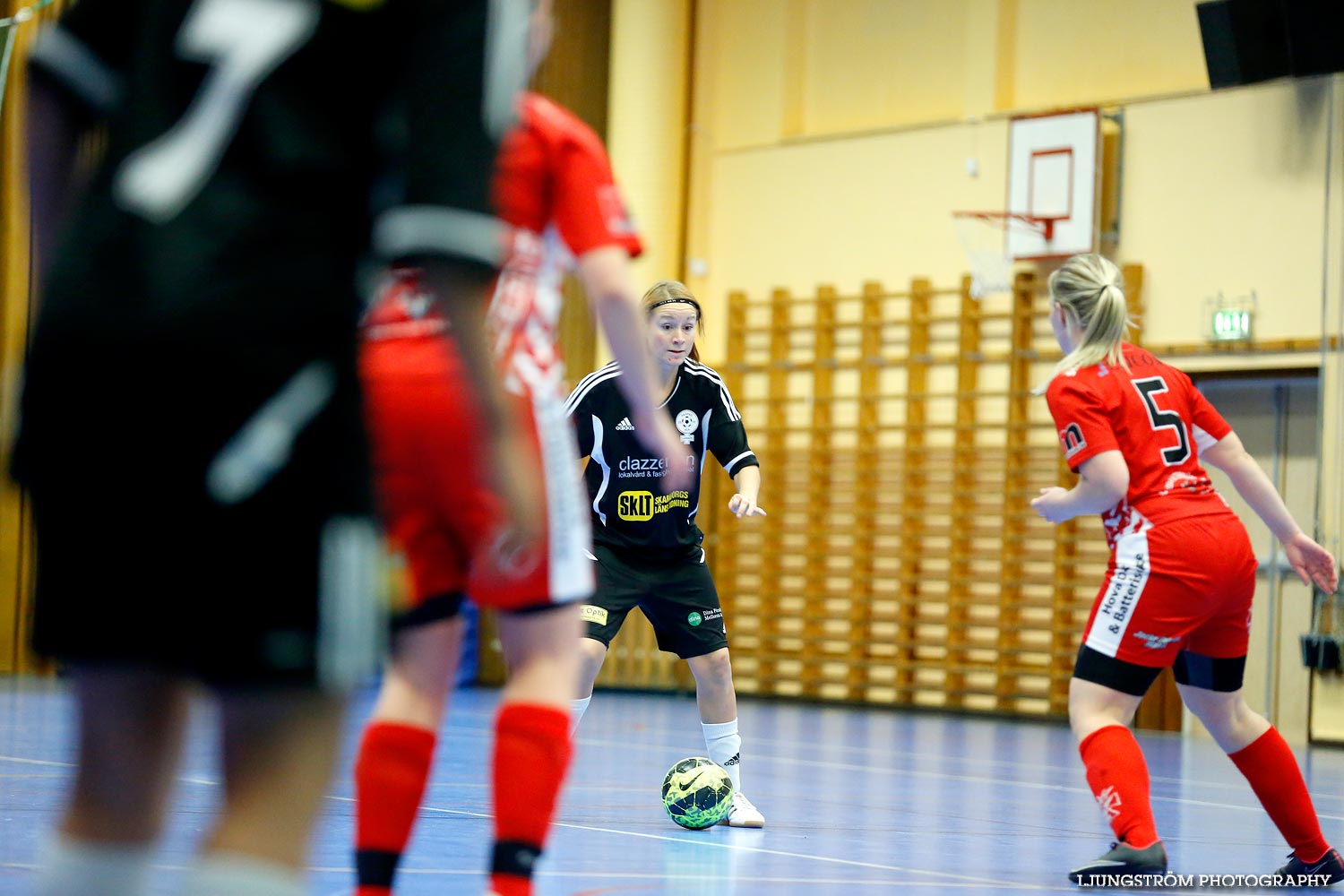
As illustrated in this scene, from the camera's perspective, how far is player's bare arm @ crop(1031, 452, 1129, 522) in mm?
3912

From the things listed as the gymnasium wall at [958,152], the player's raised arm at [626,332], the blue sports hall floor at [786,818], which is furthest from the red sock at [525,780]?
the gymnasium wall at [958,152]

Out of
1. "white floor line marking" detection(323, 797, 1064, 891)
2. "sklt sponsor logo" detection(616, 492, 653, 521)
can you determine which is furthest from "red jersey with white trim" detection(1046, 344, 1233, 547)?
"sklt sponsor logo" detection(616, 492, 653, 521)

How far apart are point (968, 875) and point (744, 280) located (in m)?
11.3

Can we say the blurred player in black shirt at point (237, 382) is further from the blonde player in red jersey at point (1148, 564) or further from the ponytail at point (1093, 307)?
the ponytail at point (1093, 307)

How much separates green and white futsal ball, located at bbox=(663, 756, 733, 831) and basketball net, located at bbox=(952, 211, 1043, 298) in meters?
8.85

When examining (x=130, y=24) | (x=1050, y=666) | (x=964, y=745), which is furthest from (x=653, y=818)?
(x=1050, y=666)

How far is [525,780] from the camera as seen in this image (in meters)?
2.37

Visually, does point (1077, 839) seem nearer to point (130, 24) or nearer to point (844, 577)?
point (130, 24)

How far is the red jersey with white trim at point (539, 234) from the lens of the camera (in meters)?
2.39

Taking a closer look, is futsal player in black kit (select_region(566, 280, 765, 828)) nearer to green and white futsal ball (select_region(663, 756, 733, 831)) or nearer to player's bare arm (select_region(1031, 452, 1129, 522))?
green and white futsal ball (select_region(663, 756, 733, 831))

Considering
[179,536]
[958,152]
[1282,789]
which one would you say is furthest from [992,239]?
[179,536]

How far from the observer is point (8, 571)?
12.1 metres

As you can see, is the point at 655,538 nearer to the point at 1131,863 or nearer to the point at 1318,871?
the point at 1131,863

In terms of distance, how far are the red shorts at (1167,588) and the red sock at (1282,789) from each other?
0.38m
